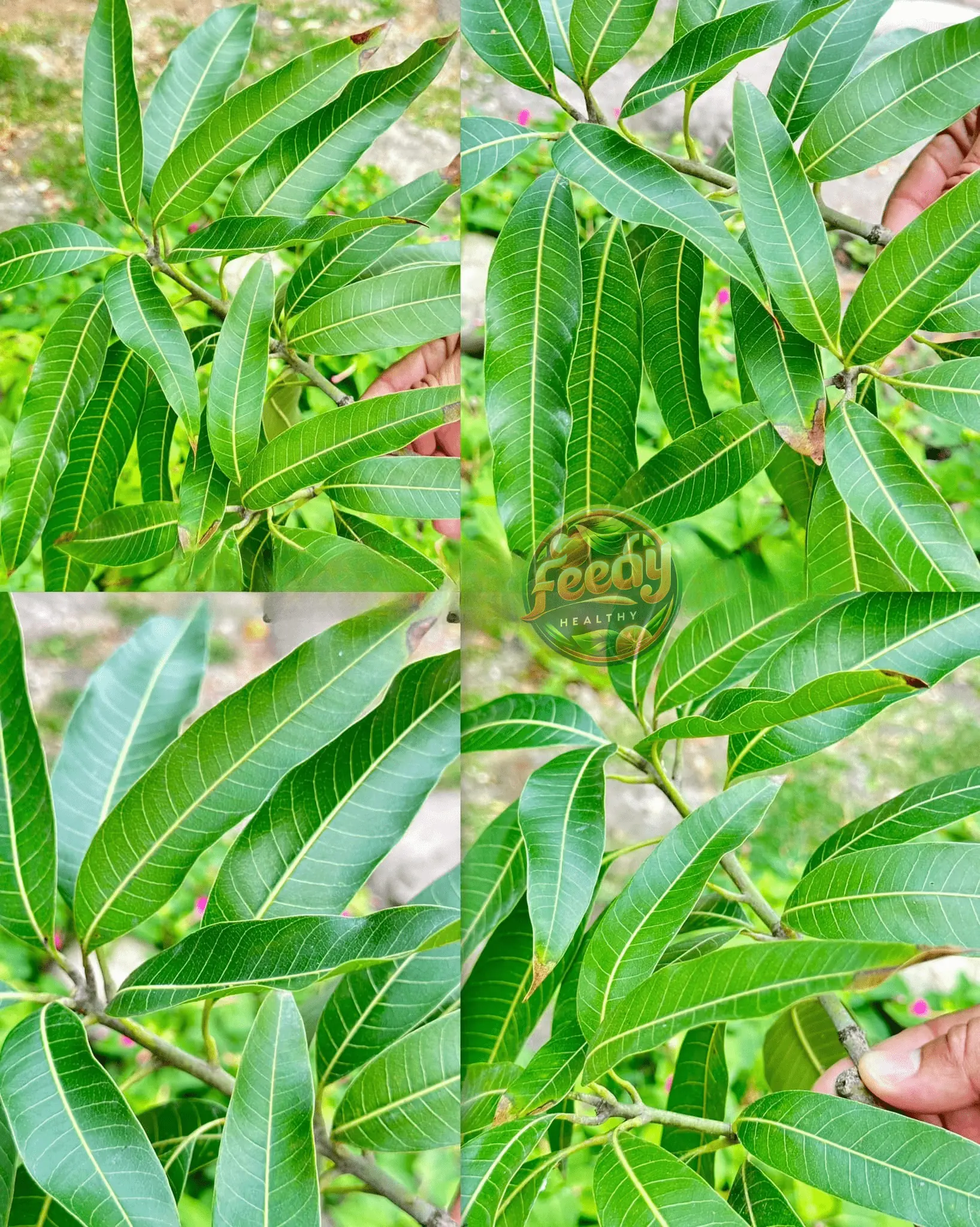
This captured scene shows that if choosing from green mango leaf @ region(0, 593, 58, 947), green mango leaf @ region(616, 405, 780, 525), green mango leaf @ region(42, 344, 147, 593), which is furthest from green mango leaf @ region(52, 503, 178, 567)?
green mango leaf @ region(616, 405, 780, 525)

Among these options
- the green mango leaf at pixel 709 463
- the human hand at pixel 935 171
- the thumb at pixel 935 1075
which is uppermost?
the human hand at pixel 935 171

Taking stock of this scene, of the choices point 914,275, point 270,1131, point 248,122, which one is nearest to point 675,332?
point 914,275

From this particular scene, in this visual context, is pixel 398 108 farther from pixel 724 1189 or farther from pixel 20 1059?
pixel 724 1189

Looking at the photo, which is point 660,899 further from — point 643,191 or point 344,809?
point 643,191

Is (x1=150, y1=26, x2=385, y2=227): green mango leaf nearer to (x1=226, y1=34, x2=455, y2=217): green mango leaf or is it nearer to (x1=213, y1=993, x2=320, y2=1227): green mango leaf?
(x1=226, y1=34, x2=455, y2=217): green mango leaf

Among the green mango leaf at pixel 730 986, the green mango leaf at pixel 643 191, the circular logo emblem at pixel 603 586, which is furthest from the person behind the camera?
the circular logo emblem at pixel 603 586

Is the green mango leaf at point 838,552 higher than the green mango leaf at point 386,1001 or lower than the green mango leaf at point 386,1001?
higher

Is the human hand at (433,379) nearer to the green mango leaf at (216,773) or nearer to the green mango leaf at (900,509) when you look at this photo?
the green mango leaf at (216,773)

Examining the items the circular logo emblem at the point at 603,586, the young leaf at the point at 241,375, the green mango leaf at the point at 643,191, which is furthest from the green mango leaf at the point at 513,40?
the circular logo emblem at the point at 603,586
